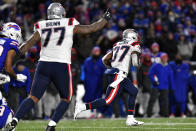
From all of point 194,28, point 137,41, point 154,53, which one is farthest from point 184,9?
point 137,41

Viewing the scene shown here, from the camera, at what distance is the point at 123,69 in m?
8.57

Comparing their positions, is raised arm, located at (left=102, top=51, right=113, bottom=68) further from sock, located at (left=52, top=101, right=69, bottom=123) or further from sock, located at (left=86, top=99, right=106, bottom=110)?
sock, located at (left=52, top=101, right=69, bottom=123)

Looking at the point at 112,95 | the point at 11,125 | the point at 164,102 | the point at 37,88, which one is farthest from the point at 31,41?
the point at 164,102

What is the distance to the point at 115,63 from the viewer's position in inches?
→ 341

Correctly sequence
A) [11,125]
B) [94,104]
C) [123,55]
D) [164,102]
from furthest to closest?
[164,102]
[123,55]
[94,104]
[11,125]

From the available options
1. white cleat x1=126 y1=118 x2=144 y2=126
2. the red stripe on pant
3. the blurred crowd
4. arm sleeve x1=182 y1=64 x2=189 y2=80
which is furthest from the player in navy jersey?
arm sleeve x1=182 y1=64 x2=189 y2=80

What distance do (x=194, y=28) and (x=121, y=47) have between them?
8.73 metres

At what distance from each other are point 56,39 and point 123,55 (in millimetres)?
2309

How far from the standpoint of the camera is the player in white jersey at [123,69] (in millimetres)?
8375

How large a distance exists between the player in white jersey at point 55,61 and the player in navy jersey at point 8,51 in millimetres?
212

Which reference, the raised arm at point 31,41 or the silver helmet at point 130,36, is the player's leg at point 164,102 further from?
the raised arm at point 31,41

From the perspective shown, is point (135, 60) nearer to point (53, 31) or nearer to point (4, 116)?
point (53, 31)

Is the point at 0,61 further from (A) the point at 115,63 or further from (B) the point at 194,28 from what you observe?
(B) the point at 194,28

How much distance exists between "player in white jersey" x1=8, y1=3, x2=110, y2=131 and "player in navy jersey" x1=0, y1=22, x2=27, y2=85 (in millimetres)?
212
